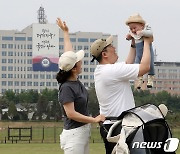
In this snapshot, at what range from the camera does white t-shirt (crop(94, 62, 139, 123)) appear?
5.66 m

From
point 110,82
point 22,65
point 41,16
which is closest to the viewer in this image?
point 110,82

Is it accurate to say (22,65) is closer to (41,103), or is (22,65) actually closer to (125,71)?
(41,103)

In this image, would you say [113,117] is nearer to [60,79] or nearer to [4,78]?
[60,79]

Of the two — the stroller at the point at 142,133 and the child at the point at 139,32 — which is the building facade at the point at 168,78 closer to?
the child at the point at 139,32

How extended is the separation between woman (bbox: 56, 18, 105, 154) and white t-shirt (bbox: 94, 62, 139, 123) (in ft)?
0.84

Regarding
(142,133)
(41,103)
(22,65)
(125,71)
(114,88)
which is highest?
(125,71)

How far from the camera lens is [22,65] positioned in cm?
13475

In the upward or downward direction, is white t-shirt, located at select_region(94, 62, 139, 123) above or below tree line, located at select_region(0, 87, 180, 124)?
above

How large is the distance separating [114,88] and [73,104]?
1.46 ft

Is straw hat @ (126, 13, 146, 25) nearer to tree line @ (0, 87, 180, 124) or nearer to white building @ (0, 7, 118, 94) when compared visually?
tree line @ (0, 87, 180, 124)

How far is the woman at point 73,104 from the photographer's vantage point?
19.5 ft

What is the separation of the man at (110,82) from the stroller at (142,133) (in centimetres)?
38

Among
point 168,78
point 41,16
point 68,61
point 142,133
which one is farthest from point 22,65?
point 142,133

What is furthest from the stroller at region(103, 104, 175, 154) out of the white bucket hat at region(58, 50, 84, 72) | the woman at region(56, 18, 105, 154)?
the white bucket hat at region(58, 50, 84, 72)
